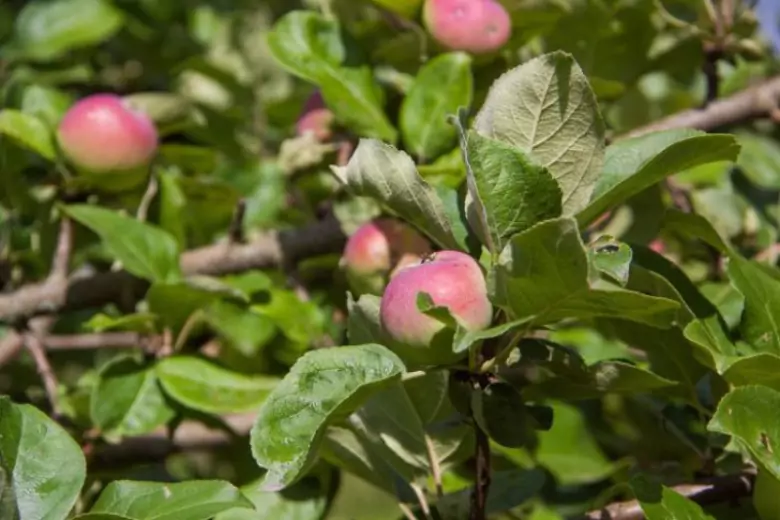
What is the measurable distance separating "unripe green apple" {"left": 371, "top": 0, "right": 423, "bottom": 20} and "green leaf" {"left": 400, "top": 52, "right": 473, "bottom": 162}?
6 cm

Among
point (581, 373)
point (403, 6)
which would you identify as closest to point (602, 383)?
point (581, 373)

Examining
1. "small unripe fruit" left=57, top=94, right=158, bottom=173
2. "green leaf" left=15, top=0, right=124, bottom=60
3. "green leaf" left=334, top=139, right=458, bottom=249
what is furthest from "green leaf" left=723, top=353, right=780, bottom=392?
"green leaf" left=15, top=0, right=124, bottom=60

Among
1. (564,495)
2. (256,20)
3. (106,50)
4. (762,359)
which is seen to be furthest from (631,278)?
(256,20)

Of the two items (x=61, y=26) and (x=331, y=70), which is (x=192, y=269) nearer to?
(x=331, y=70)

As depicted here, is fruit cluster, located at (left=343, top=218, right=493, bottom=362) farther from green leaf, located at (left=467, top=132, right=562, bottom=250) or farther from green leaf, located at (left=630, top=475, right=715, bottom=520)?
green leaf, located at (left=630, top=475, right=715, bottom=520)

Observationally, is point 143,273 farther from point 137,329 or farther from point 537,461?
point 537,461

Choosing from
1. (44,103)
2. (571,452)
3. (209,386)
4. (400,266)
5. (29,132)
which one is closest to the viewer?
(400,266)

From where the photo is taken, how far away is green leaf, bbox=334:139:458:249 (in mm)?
776

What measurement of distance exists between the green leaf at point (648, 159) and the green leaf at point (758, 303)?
10 cm

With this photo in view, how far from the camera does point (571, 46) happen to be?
1.24 meters

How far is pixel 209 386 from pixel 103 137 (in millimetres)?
290

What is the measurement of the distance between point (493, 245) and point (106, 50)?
131cm

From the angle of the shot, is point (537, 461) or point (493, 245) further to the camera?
point (537, 461)

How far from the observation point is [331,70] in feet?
3.87
